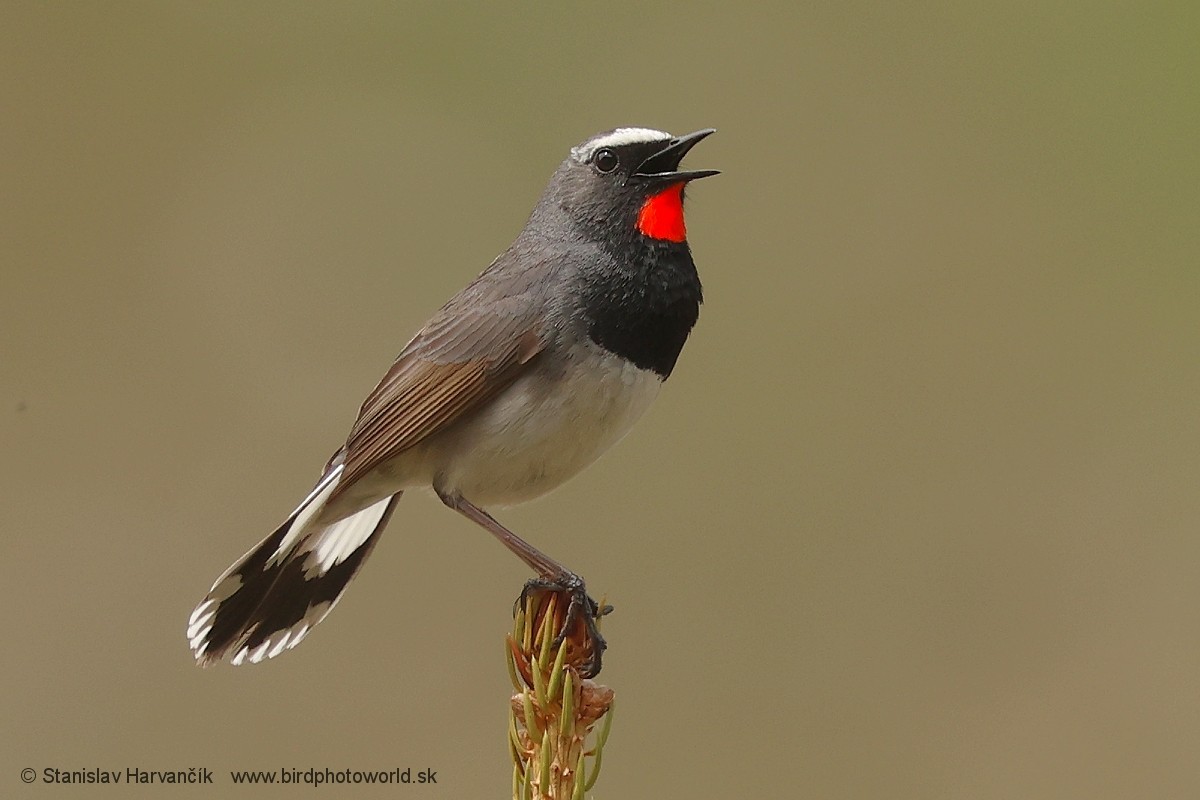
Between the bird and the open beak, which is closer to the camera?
the bird

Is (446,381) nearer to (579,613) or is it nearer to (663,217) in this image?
(663,217)

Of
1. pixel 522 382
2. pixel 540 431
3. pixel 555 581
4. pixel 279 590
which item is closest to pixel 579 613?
pixel 555 581

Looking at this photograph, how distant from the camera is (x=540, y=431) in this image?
3.44 m

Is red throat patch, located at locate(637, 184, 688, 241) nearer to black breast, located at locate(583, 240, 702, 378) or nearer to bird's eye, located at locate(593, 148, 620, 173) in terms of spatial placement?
black breast, located at locate(583, 240, 702, 378)

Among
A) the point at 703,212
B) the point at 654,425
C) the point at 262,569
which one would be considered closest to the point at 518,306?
the point at 262,569

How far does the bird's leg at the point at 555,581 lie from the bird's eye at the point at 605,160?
962mm

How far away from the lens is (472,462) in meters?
3.54

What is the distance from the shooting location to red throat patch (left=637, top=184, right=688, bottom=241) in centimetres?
355

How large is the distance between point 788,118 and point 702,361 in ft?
5.79

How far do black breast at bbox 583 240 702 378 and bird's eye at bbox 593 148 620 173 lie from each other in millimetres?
281

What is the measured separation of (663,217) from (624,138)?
27cm

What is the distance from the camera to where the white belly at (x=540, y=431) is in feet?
11.2

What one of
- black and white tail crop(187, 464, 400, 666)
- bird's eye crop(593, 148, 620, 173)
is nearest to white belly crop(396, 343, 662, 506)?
black and white tail crop(187, 464, 400, 666)

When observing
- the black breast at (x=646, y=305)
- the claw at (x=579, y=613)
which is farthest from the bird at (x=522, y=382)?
the claw at (x=579, y=613)
